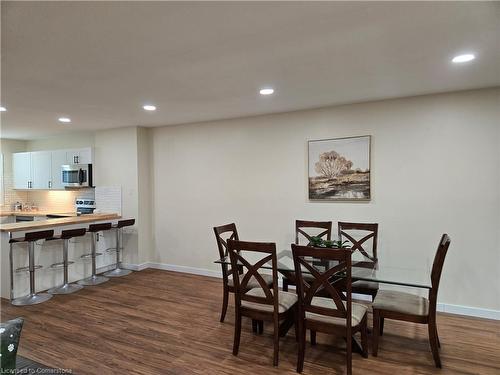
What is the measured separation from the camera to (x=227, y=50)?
2406 mm

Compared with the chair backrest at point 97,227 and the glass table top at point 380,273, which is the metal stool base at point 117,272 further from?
the glass table top at point 380,273

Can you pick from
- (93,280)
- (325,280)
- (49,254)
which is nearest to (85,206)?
(49,254)

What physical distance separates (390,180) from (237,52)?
2580mm

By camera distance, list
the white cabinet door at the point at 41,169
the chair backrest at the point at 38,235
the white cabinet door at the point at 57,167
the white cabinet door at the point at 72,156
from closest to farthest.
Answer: the chair backrest at the point at 38,235 < the white cabinet door at the point at 72,156 < the white cabinet door at the point at 57,167 < the white cabinet door at the point at 41,169

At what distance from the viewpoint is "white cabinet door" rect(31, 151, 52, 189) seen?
661 centimetres

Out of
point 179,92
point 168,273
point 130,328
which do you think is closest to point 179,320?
point 130,328

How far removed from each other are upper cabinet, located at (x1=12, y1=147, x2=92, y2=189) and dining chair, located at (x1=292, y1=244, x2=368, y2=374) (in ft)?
16.8

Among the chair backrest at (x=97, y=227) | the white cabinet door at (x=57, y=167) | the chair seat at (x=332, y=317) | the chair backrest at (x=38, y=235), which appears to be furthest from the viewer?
the white cabinet door at (x=57, y=167)

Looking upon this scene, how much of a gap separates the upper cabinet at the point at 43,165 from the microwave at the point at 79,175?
124mm

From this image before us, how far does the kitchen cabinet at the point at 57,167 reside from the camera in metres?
6.39

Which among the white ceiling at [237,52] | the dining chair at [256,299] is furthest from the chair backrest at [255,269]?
the white ceiling at [237,52]

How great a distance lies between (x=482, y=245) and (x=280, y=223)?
8.02 feet

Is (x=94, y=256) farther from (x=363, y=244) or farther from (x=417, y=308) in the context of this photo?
(x=417, y=308)

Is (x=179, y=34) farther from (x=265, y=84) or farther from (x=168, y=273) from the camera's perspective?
(x=168, y=273)
